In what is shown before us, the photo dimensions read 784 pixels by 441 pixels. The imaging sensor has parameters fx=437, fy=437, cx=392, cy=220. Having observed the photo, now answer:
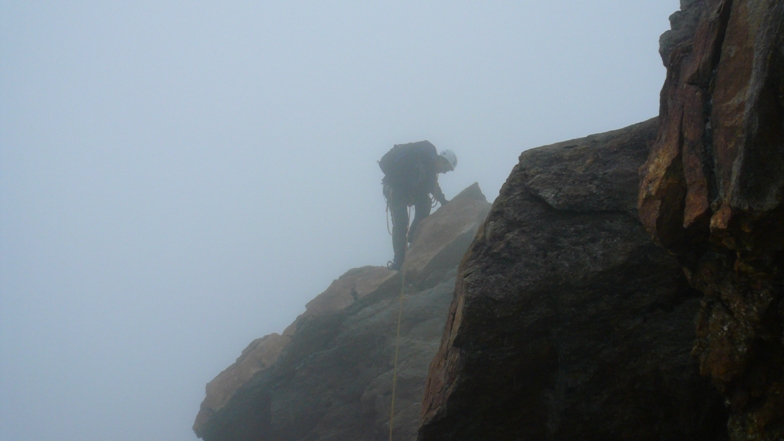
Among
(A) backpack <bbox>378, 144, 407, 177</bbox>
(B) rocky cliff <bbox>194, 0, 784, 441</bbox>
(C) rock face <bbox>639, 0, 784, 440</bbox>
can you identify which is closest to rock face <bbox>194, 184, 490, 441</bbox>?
(A) backpack <bbox>378, 144, 407, 177</bbox>

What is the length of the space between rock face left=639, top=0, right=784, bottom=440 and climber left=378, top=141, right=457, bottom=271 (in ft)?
35.7

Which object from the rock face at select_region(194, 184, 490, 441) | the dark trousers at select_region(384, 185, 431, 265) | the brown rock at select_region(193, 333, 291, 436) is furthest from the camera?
the dark trousers at select_region(384, 185, 431, 265)

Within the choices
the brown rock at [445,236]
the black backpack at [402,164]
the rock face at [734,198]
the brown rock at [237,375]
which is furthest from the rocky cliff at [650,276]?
the black backpack at [402,164]

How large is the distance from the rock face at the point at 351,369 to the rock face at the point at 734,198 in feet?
19.8

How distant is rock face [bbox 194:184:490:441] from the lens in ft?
29.0

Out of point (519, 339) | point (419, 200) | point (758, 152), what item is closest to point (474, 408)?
point (519, 339)

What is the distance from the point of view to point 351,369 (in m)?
10.1

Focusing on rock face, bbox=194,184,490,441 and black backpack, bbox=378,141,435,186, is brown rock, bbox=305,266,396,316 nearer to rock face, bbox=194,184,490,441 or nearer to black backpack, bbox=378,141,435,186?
rock face, bbox=194,184,490,441

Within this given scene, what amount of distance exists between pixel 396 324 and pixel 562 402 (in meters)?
7.10

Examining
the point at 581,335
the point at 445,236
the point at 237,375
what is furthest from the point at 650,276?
the point at 237,375

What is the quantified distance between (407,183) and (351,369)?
6.30 meters

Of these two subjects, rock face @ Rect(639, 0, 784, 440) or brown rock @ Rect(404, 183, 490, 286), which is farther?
brown rock @ Rect(404, 183, 490, 286)

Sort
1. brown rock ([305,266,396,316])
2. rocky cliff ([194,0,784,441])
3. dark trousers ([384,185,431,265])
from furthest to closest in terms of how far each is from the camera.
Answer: dark trousers ([384,185,431,265]) < brown rock ([305,266,396,316]) < rocky cliff ([194,0,784,441])

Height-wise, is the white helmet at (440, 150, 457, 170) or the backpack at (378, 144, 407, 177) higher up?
the backpack at (378, 144, 407, 177)
